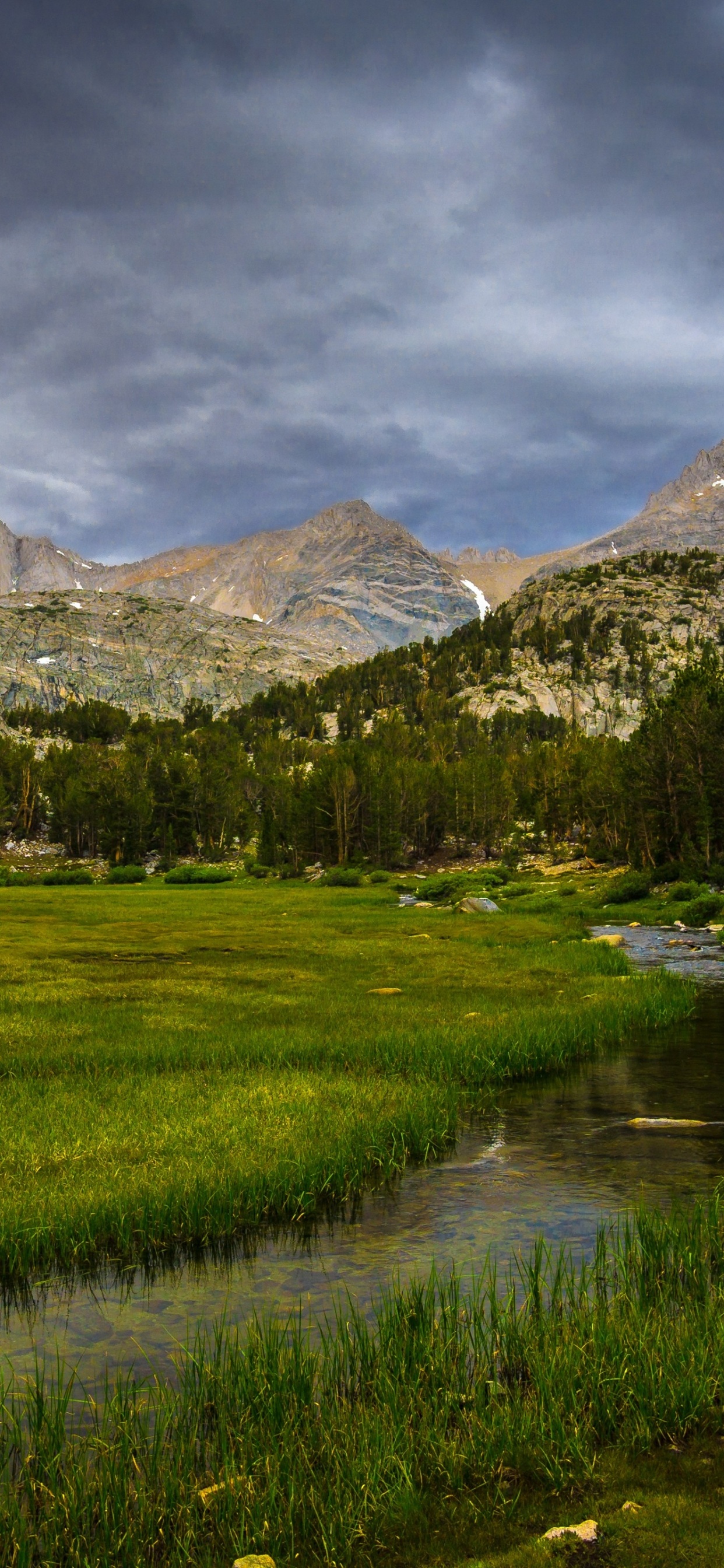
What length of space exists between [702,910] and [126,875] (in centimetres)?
8455

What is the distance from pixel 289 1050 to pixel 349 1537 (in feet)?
49.5

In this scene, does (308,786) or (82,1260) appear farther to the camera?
(308,786)

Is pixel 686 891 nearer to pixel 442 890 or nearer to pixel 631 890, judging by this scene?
pixel 631 890

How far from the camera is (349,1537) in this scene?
554 cm

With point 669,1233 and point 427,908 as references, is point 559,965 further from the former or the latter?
point 427,908

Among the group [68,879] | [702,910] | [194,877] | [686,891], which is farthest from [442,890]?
[68,879]

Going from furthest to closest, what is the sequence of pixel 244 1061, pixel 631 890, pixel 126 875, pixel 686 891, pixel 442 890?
pixel 126 875 → pixel 442 890 → pixel 631 890 → pixel 686 891 → pixel 244 1061

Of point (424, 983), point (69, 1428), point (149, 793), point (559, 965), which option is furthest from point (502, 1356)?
point (149, 793)

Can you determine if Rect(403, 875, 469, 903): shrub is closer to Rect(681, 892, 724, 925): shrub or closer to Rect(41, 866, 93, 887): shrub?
Rect(681, 892, 724, 925): shrub

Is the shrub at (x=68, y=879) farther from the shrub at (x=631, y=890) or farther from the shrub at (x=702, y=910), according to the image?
the shrub at (x=702, y=910)

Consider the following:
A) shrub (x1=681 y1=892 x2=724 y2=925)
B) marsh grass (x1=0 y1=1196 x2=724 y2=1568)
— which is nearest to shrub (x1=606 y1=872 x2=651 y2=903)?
shrub (x1=681 y1=892 x2=724 y2=925)

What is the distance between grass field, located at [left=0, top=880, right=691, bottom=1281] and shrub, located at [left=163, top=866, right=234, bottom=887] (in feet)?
221

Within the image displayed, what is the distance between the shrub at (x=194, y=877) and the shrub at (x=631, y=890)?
187 ft

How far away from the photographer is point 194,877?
11362 cm
